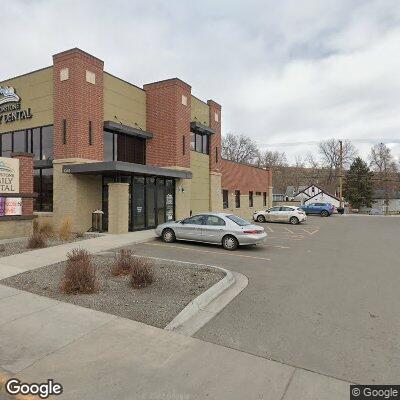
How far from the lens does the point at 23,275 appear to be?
816 cm

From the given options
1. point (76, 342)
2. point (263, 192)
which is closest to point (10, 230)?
point (76, 342)

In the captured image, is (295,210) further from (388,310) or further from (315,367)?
(315,367)

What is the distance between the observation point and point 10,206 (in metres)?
14.3

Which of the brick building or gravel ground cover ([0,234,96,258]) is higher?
the brick building

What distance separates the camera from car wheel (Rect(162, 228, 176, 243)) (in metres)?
14.2

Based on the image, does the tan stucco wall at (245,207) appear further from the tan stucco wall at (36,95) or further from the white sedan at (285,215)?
the tan stucco wall at (36,95)

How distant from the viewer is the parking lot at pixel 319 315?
420 centimetres

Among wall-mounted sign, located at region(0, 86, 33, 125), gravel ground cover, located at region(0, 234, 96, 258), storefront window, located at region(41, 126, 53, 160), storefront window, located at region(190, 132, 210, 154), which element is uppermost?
wall-mounted sign, located at region(0, 86, 33, 125)

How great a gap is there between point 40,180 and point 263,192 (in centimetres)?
2493

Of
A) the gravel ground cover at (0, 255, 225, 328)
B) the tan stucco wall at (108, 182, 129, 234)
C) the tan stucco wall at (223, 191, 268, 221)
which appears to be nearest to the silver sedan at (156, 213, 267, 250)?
the tan stucco wall at (108, 182, 129, 234)

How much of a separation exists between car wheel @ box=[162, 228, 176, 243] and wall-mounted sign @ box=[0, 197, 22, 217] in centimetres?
649

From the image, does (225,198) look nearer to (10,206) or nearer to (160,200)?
(160,200)

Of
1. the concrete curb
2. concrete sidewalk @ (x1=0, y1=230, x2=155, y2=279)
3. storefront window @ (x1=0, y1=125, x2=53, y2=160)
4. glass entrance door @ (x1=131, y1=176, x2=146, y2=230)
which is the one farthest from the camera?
storefront window @ (x1=0, y1=125, x2=53, y2=160)

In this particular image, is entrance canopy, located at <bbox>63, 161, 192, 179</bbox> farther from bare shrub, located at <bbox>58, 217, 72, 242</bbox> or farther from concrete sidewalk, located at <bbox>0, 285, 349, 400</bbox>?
concrete sidewalk, located at <bbox>0, 285, 349, 400</bbox>
